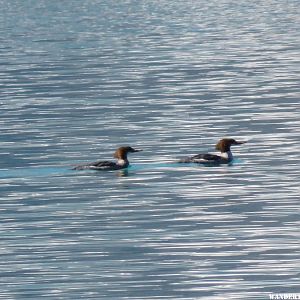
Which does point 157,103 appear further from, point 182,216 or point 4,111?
point 182,216

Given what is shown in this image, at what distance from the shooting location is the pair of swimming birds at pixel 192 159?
2838cm

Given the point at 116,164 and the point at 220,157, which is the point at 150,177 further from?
the point at 220,157

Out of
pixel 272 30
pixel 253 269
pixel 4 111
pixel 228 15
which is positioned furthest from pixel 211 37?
pixel 253 269

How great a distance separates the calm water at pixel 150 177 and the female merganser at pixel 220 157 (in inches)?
7.6

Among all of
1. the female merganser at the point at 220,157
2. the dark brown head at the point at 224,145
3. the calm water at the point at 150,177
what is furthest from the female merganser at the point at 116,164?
the dark brown head at the point at 224,145

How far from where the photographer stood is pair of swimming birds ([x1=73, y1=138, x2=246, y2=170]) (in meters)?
28.4

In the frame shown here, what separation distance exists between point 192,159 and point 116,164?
1.34m

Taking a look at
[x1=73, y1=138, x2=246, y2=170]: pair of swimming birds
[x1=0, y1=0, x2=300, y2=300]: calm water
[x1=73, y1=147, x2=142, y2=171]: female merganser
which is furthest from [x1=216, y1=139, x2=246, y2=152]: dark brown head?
[x1=73, y1=147, x2=142, y2=171]: female merganser

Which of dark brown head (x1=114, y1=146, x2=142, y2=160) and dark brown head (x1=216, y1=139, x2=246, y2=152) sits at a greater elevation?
dark brown head (x1=114, y1=146, x2=142, y2=160)

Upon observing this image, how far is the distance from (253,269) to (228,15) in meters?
77.9

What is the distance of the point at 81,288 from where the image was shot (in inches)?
739

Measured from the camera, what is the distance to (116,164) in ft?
94.0

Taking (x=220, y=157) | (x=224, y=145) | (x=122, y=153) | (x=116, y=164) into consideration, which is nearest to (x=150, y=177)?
(x=116, y=164)

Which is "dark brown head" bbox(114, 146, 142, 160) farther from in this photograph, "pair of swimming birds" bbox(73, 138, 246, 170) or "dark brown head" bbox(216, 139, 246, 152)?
"dark brown head" bbox(216, 139, 246, 152)
